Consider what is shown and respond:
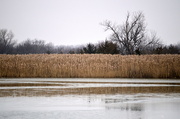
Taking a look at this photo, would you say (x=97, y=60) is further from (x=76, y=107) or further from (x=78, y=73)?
(x=76, y=107)

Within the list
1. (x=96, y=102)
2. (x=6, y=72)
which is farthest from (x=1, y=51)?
(x=96, y=102)

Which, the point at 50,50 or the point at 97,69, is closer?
the point at 97,69

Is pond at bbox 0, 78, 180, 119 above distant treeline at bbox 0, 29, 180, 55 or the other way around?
the other way around

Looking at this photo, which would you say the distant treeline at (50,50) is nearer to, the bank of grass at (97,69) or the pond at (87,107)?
the bank of grass at (97,69)

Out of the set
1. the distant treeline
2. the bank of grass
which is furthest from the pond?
the distant treeline

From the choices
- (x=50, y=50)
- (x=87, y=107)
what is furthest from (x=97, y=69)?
(x=50, y=50)

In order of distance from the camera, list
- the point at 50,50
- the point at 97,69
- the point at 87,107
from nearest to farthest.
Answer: the point at 87,107, the point at 97,69, the point at 50,50

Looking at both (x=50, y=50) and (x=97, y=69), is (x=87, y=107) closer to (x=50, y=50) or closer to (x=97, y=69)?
(x=97, y=69)

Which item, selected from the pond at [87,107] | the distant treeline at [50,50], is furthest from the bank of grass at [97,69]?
the distant treeline at [50,50]

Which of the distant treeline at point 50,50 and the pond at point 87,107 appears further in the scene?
the distant treeline at point 50,50

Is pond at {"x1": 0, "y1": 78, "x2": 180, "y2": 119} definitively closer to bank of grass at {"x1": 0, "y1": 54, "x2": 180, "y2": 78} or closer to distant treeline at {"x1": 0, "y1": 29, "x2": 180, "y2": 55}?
bank of grass at {"x1": 0, "y1": 54, "x2": 180, "y2": 78}

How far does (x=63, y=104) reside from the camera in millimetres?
11914

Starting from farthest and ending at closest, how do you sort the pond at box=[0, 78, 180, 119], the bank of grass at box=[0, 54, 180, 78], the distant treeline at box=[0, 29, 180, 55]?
the distant treeline at box=[0, 29, 180, 55] < the bank of grass at box=[0, 54, 180, 78] < the pond at box=[0, 78, 180, 119]

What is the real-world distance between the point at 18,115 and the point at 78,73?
17710mm
